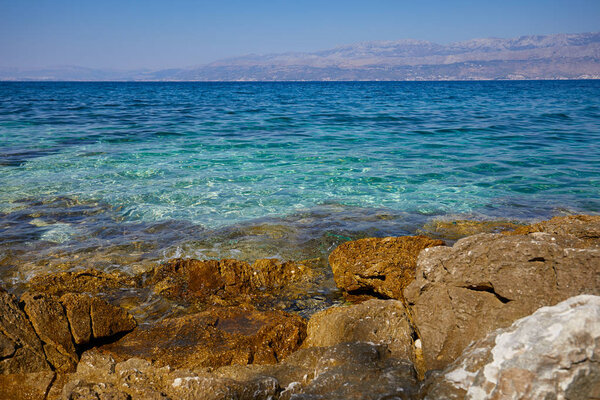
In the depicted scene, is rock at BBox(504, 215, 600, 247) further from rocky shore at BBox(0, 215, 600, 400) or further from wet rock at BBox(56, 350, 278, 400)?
wet rock at BBox(56, 350, 278, 400)

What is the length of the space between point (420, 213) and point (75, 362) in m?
7.12

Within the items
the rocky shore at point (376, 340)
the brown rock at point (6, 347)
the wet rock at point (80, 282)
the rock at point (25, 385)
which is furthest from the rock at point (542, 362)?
the wet rock at point (80, 282)

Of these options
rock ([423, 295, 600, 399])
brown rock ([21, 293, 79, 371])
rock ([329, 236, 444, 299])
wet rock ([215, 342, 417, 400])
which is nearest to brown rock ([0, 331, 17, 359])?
brown rock ([21, 293, 79, 371])

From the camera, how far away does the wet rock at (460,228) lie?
7.80 metres

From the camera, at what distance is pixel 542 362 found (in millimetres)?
2438

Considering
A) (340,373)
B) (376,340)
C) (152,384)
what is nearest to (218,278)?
(152,384)

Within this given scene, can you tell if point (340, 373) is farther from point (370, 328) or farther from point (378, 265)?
point (378, 265)

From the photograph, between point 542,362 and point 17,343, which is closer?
point 542,362

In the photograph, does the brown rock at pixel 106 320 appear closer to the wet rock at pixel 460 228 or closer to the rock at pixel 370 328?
the rock at pixel 370 328

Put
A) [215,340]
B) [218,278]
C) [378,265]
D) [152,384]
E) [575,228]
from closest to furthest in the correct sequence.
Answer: [152,384]
[215,340]
[575,228]
[378,265]
[218,278]

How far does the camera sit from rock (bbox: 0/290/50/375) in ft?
11.7

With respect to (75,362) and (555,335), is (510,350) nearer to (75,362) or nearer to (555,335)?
(555,335)

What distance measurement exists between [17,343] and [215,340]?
167 cm

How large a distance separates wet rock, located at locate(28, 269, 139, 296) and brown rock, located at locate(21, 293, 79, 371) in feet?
4.46
